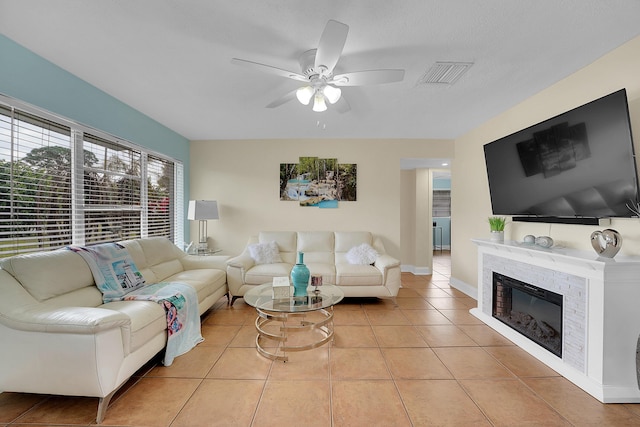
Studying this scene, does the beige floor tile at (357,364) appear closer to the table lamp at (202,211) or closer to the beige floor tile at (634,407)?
the beige floor tile at (634,407)

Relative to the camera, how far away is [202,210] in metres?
4.02

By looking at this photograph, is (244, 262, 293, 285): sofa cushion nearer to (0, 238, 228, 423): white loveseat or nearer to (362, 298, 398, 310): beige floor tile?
A: (362, 298, 398, 310): beige floor tile

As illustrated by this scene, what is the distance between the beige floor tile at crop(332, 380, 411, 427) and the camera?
1.62 m

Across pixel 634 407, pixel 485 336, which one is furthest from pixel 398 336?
pixel 634 407

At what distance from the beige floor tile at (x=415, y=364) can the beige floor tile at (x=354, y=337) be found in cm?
20

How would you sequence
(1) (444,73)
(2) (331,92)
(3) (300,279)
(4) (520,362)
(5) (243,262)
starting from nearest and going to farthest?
1. (2) (331,92)
2. (4) (520,362)
3. (1) (444,73)
4. (3) (300,279)
5. (5) (243,262)

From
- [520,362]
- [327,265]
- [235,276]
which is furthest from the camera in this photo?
[327,265]

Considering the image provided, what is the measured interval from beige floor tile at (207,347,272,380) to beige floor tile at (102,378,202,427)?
7.2 inches

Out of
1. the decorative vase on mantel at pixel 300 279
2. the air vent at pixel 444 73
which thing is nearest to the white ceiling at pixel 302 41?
the air vent at pixel 444 73

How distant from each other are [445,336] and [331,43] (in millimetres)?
2782

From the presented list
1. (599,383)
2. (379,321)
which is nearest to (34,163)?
(379,321)

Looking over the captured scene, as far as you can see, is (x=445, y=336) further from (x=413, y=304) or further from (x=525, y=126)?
(x=525, y=126)

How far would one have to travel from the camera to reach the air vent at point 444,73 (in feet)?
7.43

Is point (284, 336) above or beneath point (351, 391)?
above
